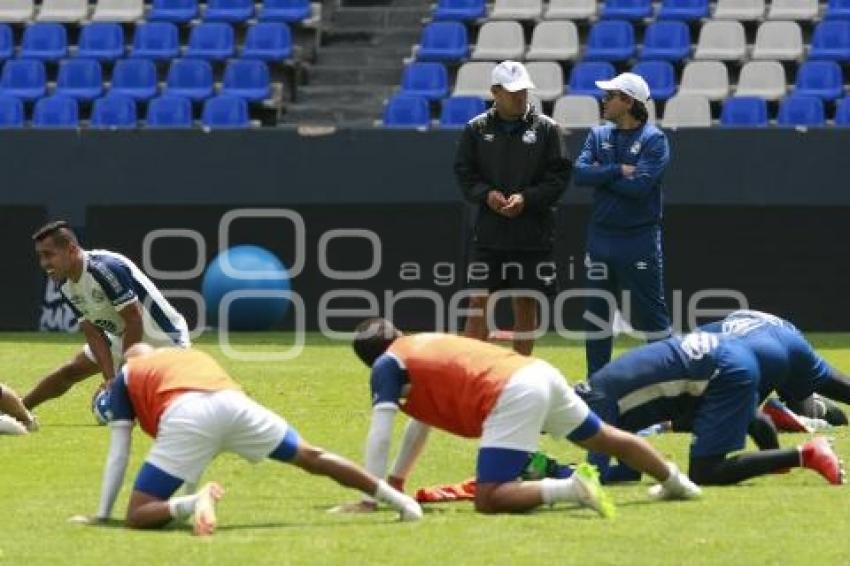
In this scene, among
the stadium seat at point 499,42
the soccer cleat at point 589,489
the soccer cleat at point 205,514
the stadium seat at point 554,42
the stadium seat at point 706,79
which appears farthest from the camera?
the stadium seat at point 499,42

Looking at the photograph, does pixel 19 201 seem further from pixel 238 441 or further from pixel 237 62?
pixel 238 441

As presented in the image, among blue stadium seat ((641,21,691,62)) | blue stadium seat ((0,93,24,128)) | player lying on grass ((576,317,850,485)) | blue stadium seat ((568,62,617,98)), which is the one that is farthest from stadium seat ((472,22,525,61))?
player lying on grass ((576,317,850,485))

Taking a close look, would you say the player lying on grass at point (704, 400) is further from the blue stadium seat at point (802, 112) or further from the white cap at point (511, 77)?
the blue stadium seat at point (802, 112)

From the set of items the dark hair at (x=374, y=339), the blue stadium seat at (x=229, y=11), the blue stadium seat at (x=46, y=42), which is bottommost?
the blue stadium seat at (x=46, y=42)

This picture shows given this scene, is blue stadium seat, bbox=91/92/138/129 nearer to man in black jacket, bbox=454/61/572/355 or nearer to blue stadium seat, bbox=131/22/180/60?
blue stadium seat, bbox=131/22/180/60

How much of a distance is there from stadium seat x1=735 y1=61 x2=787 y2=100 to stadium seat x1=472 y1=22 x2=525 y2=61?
291cm

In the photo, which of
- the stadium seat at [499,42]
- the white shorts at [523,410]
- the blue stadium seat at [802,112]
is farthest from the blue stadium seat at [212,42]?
the white shorts at [523,410]

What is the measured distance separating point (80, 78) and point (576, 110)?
6.73 m

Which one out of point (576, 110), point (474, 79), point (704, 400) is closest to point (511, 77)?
point (704, 400)

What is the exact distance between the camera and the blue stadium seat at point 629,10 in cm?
2691

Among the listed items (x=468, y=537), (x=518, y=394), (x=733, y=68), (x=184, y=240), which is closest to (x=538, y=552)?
(x=468, y=537)

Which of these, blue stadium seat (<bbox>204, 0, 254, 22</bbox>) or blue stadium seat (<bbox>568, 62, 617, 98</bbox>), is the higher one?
blue stadium seat (<bbox>204, 0, 254, 22</bbox>)

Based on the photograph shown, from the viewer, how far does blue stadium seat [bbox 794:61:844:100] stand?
25.1m

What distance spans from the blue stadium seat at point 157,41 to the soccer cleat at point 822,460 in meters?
17.8
